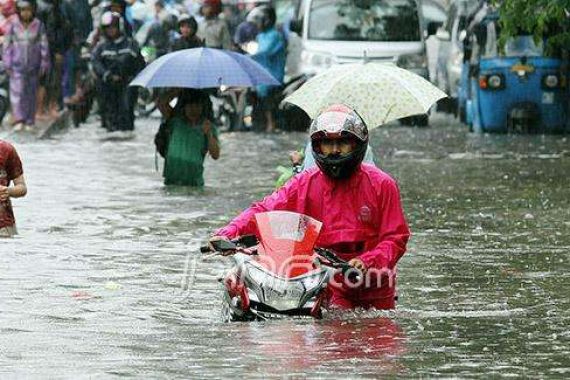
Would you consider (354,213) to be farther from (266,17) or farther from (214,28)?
(266,17)

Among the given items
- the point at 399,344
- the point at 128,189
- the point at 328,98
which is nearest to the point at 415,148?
the point at 128,189

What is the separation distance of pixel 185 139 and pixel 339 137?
34.9 feet

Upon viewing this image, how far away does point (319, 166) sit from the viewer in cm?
1125

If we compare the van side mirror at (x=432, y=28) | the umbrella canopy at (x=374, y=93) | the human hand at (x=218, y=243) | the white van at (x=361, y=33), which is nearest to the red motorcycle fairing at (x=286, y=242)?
the human hand at (x=218, y=243)

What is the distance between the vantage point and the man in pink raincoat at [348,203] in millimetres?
11156

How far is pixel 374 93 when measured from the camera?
14562 mm

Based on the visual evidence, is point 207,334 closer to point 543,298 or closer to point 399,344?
point 399,344

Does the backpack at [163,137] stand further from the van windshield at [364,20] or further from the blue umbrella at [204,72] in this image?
the van windshield at [364,20]

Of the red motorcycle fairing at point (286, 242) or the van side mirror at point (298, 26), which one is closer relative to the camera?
the red motorcycle fairing at point (286, 242)

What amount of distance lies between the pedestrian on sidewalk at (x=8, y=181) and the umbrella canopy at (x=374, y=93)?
2138 mm

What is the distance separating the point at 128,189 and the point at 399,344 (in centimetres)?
1107

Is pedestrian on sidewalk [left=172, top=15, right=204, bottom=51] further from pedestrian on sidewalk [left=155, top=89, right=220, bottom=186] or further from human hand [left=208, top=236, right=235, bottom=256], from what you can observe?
human hand [left=208, top=236, right=235, bottom=256]

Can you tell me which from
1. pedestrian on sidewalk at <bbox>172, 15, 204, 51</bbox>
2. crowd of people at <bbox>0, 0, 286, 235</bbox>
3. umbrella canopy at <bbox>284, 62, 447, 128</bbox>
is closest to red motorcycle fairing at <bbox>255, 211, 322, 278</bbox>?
umbrella canopy at <bbox>284, 62, 447, 128</bbox>

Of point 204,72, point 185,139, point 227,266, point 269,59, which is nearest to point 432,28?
point 269,59
